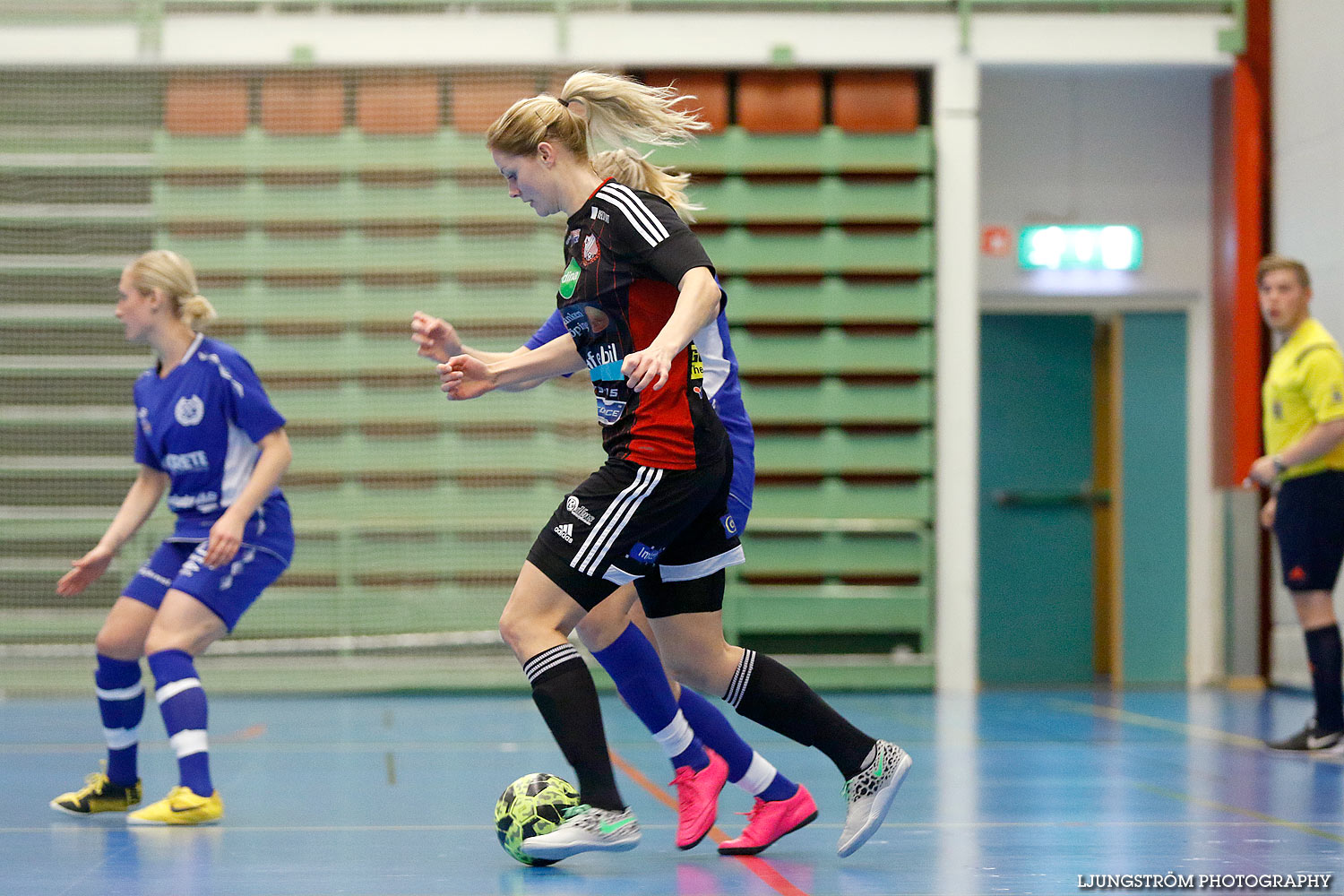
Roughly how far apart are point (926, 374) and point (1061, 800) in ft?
16.0

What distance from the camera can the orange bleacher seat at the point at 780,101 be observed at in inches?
340

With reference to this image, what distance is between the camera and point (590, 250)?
2.89 meters

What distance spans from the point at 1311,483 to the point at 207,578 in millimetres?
4077

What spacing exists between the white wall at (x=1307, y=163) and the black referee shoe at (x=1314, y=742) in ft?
9.54

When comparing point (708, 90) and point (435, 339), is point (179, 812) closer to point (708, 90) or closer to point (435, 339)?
point (435, 339)

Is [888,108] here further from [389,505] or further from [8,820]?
[8,820]

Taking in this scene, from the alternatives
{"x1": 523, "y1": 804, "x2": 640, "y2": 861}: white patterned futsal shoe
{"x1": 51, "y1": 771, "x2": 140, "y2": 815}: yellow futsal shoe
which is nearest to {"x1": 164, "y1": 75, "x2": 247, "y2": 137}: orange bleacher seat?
{"x1": 51, "y1": 771, "x2": 140, "y2": 815}: yellow futsal shoe

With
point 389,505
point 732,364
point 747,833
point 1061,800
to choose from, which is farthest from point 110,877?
point 389,505

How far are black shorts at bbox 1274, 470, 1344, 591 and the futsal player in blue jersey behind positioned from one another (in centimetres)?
374

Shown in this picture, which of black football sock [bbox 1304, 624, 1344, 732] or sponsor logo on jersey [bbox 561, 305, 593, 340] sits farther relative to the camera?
black football sock [bbox 1304, 624, 1344, 732]

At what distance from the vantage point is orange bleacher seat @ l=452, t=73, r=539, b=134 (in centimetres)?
864

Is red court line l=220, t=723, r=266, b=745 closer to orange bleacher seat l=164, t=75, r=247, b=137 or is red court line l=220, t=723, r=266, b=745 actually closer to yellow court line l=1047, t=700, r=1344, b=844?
yellow court line l=1047, t=700, r=1344, b=844

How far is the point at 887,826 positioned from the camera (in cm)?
359

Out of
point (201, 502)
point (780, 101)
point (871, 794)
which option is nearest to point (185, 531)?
point (201, 502)
